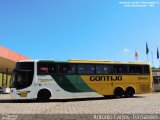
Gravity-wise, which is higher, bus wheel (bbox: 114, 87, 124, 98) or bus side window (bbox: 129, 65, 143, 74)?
bus side window (bbox: 129, 65, 143, 74)

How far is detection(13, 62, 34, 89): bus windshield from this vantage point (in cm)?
2209

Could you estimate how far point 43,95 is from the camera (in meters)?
22.8

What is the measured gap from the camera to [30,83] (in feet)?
73.2

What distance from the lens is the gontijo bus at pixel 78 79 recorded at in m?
22.3

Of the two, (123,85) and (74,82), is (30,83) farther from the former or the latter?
(123,85)

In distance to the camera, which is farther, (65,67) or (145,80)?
(145,80)

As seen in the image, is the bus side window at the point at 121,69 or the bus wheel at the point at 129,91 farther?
the bus wheel at the point at 129,91

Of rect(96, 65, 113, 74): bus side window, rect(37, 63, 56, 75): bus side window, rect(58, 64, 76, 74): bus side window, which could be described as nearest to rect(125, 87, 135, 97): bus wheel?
rect(96, 65, 113, 74): bus side window

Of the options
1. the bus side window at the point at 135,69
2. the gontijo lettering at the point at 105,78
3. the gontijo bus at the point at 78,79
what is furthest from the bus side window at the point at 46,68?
the bus side window at the point at 135,69

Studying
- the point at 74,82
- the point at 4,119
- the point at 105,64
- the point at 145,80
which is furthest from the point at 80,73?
the point at 4,119

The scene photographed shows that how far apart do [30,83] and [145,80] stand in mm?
9187

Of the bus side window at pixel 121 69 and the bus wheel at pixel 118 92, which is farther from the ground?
the bus side window at pixel 121 69

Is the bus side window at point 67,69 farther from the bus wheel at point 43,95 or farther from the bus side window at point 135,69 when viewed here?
the bus side window at point 135,69

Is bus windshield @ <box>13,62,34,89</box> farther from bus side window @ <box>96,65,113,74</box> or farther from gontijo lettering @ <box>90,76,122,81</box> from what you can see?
bus side window @ <box>96,65,113,74</box>
